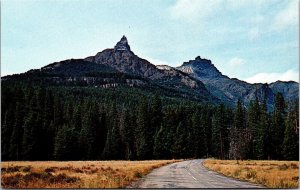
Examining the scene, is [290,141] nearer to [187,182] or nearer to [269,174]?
[269,174]

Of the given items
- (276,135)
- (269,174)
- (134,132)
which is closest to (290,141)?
(276,135)

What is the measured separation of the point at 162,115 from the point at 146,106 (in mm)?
5381

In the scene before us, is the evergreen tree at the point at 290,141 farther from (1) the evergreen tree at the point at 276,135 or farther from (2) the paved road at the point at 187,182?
(2) the paved road at the point at 187,182

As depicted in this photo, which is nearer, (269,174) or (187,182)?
(187,182)

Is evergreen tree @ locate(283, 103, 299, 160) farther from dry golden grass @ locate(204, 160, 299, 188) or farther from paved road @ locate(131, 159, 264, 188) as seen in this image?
paved road @ locate(131, 159, 264, 188)

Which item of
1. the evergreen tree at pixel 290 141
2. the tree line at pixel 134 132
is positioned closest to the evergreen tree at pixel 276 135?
the tree line at pixel 134 132

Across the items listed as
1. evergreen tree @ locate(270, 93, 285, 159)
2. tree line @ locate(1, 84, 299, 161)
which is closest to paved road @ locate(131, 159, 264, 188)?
tree line @ locate(1, 84, 299, 161)

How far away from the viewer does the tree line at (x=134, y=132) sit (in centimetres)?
8406

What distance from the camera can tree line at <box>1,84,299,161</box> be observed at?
84.1m

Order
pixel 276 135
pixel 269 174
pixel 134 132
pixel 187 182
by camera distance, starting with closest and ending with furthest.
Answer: pixel 187 182 < pixel 269 174 < pixel 276 135 < pixel 134 132

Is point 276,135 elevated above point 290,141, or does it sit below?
above

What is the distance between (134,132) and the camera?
106 m

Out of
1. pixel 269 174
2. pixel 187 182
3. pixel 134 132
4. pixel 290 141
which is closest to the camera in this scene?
pixel 187 182

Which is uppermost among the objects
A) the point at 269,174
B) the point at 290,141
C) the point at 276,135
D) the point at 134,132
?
the point at 134,132
